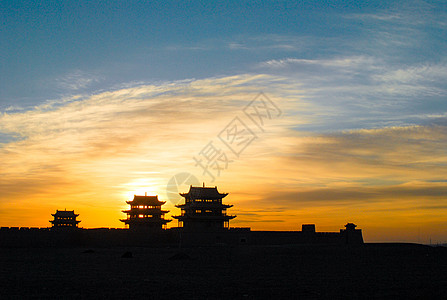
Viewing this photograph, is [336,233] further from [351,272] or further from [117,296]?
[117,296]

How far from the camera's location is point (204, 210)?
3236 inches

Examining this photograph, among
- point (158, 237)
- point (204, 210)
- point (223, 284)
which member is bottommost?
point (223, 284)

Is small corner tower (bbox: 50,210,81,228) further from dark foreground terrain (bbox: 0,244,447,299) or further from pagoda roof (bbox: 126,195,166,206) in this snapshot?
dark foreground terrain (bbox: 0,244,447,299)

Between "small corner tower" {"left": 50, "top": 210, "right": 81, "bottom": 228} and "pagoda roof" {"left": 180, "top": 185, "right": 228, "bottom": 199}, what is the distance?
1111 inches

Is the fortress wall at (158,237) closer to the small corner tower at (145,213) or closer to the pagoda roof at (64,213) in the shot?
the small corner tower at (145,213)

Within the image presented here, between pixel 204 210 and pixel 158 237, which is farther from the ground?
pixel 204 210

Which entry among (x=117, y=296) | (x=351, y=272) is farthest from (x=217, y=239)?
(x=117, y=296)

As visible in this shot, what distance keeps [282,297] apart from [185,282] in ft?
21.4

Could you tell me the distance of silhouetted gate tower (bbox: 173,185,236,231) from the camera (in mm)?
81625

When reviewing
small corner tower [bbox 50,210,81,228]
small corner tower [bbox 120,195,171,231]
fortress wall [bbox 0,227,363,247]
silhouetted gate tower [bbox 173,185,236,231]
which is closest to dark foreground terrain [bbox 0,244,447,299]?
fortress wall [bbox 0,227,363,247]

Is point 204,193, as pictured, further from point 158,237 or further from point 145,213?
point 145,213

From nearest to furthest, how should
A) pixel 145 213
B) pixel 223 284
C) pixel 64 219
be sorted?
1. pixel 223 284
2. pixel 145 213
3. pixel 64 219

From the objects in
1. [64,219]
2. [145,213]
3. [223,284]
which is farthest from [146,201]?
[223,284]

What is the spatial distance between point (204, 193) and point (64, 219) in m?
32.4
